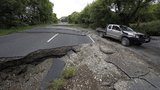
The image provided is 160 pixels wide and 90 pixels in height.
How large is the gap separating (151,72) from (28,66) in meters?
5.13

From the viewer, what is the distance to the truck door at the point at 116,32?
1540 cm

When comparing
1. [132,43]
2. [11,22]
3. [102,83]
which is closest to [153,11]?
[132,43]

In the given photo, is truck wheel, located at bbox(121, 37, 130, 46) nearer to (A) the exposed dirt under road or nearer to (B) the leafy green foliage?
(A) the exposed dirt under road

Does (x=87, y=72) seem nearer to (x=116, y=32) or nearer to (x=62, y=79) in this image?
(x=62, y=79)

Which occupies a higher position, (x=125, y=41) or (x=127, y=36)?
(x=127, y=36)

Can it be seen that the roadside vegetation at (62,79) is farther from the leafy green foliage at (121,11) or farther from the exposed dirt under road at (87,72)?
the leafy green foliage at (121,11)

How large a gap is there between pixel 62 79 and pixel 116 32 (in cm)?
1050

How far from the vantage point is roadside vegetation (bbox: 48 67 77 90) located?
5905 mm

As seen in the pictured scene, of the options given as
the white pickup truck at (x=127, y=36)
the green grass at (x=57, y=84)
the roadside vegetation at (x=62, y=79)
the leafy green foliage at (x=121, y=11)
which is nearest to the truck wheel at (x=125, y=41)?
the white pickup truck at (x=127, y=36)

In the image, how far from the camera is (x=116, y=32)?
52.1 feet

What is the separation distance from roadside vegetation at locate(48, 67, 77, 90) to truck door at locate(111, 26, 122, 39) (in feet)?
29.6

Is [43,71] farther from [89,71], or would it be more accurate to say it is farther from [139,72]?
[139,72]

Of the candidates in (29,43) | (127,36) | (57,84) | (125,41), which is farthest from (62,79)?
(127,36)

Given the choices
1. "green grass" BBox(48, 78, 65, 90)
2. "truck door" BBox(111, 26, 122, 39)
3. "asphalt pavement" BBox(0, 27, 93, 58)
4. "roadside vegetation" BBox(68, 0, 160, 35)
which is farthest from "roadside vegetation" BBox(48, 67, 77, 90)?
"roadside vegetation" BBox(68, 0, 160, 35)
